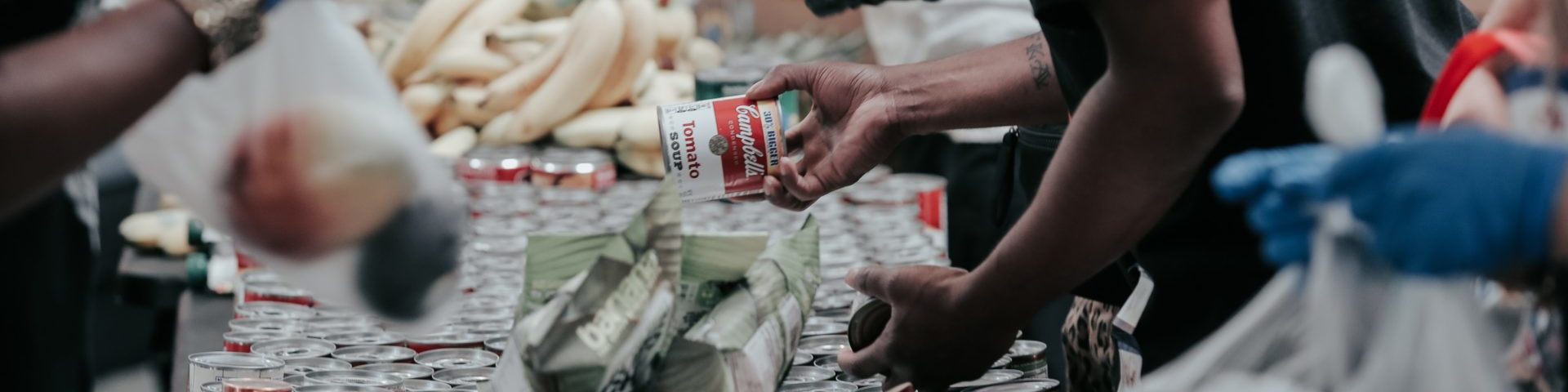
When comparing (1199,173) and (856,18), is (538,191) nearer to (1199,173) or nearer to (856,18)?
(1199,173)

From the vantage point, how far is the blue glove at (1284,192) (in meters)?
0.67

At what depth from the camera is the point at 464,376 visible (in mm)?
1199

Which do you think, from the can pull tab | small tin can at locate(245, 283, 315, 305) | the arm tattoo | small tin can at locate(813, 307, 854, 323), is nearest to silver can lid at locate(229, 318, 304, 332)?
small tin can at locate(245, 283, 315, 305)

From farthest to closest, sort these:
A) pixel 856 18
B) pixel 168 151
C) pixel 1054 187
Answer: pixel 856 18 → pixel 1054 187 → pixel 168 151

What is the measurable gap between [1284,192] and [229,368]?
2.85 feet

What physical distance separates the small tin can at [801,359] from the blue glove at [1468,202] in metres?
0.67

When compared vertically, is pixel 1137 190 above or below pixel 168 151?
below

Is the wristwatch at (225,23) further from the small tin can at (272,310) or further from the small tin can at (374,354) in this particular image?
the small tin can at (272,310)

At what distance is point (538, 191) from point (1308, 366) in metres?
1.76

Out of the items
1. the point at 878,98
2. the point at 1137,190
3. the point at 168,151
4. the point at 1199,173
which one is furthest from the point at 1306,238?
the point at 878,98

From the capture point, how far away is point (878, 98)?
1456 mm

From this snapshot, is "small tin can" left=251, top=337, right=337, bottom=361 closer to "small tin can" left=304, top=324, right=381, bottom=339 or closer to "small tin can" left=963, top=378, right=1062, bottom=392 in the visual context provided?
"small tin can" left=304, top=324, right=381, bottom=339

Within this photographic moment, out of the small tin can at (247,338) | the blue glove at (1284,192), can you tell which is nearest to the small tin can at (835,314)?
the small tin can at (247,338)

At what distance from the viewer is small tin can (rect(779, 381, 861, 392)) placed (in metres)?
1.16
